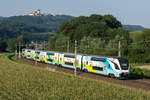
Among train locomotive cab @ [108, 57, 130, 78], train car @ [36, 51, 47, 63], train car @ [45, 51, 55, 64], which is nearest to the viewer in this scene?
train locomotive cab @ [108, 57, 130, 78]

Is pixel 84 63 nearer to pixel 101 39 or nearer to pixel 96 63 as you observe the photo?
pixel 96 63

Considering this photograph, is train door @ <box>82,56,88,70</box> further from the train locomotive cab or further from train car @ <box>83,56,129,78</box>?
the train locomotive cab

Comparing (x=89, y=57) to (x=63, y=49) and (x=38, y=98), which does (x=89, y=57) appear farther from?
(x=63, y=49)

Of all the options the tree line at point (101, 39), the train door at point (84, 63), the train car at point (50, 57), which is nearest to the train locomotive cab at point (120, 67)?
the train door at point (84, 63)

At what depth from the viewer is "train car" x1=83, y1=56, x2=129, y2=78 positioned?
35375 millimetres

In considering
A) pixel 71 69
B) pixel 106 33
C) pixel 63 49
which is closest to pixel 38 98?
pixel 71 69

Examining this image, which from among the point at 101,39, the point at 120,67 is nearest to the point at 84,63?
the point at 120,67

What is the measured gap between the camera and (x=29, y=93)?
21594 mm

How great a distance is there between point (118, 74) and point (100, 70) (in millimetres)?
4729

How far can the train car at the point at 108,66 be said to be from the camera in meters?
35.4

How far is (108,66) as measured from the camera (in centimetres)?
3725

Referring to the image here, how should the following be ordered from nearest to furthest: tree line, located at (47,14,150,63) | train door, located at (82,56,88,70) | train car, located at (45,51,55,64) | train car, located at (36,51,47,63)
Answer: train door, located at (82,56,88,70) < train car, located at (45,51,55,64) < train car, located at (36,51,47,63) < tree line, located at (47,14,150,63)

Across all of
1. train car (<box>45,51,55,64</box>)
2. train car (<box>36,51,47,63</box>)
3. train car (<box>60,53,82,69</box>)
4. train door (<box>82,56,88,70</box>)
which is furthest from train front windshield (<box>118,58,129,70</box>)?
train car (<box>36,51,47,63</box>)

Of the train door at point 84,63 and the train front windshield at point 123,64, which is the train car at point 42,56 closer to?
the train door at point 84,63
